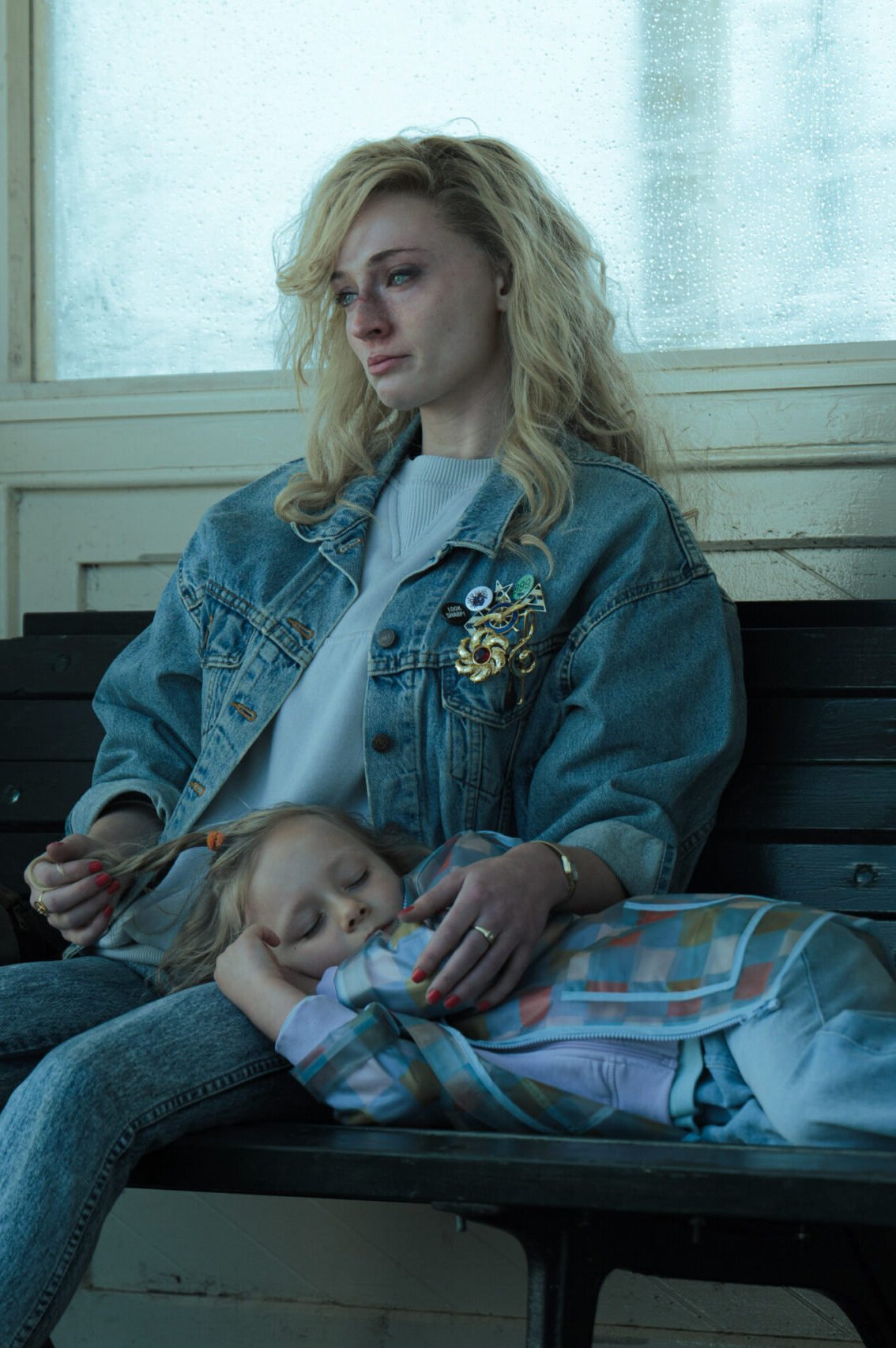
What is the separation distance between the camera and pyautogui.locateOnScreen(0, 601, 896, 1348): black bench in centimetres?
123

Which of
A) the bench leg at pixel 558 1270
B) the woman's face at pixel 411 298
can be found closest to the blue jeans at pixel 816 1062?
the bench leg at pixel 558 1270

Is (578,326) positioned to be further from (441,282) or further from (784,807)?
(784,807)

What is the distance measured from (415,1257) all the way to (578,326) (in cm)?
157

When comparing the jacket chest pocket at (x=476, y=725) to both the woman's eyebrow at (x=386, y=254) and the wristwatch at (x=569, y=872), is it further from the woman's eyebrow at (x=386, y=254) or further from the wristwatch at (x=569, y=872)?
the woman's eyebrow at (x=386, y=254)

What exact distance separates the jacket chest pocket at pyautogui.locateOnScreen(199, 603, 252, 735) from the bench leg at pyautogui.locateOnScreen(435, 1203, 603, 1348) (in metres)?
0.94

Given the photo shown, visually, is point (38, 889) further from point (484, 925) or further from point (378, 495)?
point (378, 495)

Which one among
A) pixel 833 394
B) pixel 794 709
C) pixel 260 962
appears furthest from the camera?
pixel 833 394

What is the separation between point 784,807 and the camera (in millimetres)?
2113

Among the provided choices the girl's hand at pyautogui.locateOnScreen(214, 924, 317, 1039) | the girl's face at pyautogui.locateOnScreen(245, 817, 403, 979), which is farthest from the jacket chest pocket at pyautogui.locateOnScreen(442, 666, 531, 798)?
the girl's hand at pyautogui.locateOnScreen(214, 924, 317, 1039)

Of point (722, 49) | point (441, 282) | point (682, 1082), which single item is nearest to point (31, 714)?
point (441, 282)

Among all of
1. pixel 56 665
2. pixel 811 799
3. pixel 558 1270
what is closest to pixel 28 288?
pixel 56 665

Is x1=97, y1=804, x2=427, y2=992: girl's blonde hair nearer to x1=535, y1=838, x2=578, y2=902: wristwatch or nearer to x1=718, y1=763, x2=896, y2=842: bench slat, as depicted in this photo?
x1=535, y1=838, x2=578, y2=902: wristwatch

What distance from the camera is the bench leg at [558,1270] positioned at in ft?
4.47

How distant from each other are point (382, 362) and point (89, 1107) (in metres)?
1.16
